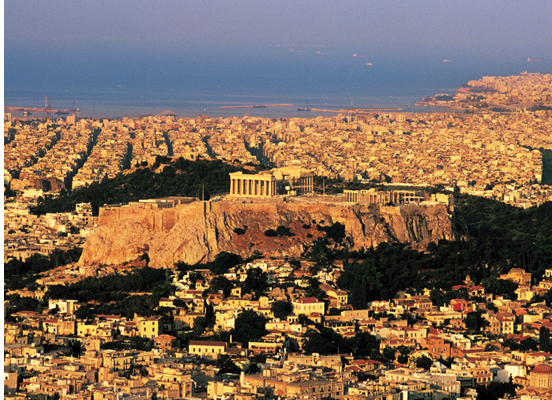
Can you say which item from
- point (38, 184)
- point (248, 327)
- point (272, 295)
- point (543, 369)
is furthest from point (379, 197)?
point (38, 184)

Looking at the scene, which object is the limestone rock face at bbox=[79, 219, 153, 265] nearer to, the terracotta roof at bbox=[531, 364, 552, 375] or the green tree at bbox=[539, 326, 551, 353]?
the green tree at bbox=[539, 326, 551, 353]

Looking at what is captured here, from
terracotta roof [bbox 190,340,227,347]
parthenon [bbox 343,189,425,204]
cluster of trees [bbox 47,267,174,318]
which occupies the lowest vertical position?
terracotta roof [bbox 190,340,227,347]

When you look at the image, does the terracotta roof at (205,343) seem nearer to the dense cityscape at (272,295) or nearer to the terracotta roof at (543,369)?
the dense cityscape at (272,295)

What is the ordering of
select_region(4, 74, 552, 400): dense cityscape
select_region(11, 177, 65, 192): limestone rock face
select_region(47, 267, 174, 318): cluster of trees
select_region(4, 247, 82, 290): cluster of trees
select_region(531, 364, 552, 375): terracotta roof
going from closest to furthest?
select_region(4, 74, 552, 400): dense cityscape, select_region(531, 364, 552, 375): terracotta roof, select_region(47, 267, 174, 318): cluster of trees, select_region(4, 247, 82, 290): cluster of trees, select_region(11, 177, 65, 192): limestone rock face

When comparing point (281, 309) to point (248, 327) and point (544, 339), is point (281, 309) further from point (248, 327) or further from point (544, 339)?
point (544, 339)

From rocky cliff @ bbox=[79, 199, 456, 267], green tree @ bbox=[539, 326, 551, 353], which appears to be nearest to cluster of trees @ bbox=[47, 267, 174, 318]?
rocky cliff @ bbox=[79, 199, 456, 267]

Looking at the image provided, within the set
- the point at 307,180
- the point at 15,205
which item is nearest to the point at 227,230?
the point at 307,180
